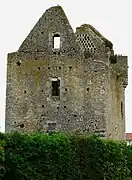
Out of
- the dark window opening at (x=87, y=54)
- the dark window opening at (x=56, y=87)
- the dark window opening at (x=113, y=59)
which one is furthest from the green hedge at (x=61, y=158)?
the dark window opening at (x=113, y=59)

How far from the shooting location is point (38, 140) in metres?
21.9

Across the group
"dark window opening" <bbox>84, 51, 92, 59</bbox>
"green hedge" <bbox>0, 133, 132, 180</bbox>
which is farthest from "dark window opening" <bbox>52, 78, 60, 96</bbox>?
"green hedge" <bbox>0, 133, 132, 180</bbox>

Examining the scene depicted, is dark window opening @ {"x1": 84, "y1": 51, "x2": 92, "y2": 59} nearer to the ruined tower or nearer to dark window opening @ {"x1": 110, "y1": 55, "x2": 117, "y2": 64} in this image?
the ruined tower

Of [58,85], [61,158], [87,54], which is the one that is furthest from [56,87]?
[61,158]

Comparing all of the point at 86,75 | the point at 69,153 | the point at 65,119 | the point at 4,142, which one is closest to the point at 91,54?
the point at 86,75

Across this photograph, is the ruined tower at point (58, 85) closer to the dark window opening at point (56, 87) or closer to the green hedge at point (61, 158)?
the dark window opening at point (56, 87)

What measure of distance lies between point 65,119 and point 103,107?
297 cm

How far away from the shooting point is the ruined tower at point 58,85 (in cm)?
4556

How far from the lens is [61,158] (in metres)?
23.3

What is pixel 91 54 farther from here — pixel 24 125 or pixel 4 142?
pixel 4 142

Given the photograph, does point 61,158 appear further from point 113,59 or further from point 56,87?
point 113,59

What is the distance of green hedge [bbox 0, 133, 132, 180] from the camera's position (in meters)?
20.5

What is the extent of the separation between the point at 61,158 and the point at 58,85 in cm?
2291

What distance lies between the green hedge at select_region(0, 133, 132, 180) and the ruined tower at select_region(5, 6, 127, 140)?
1475cm
